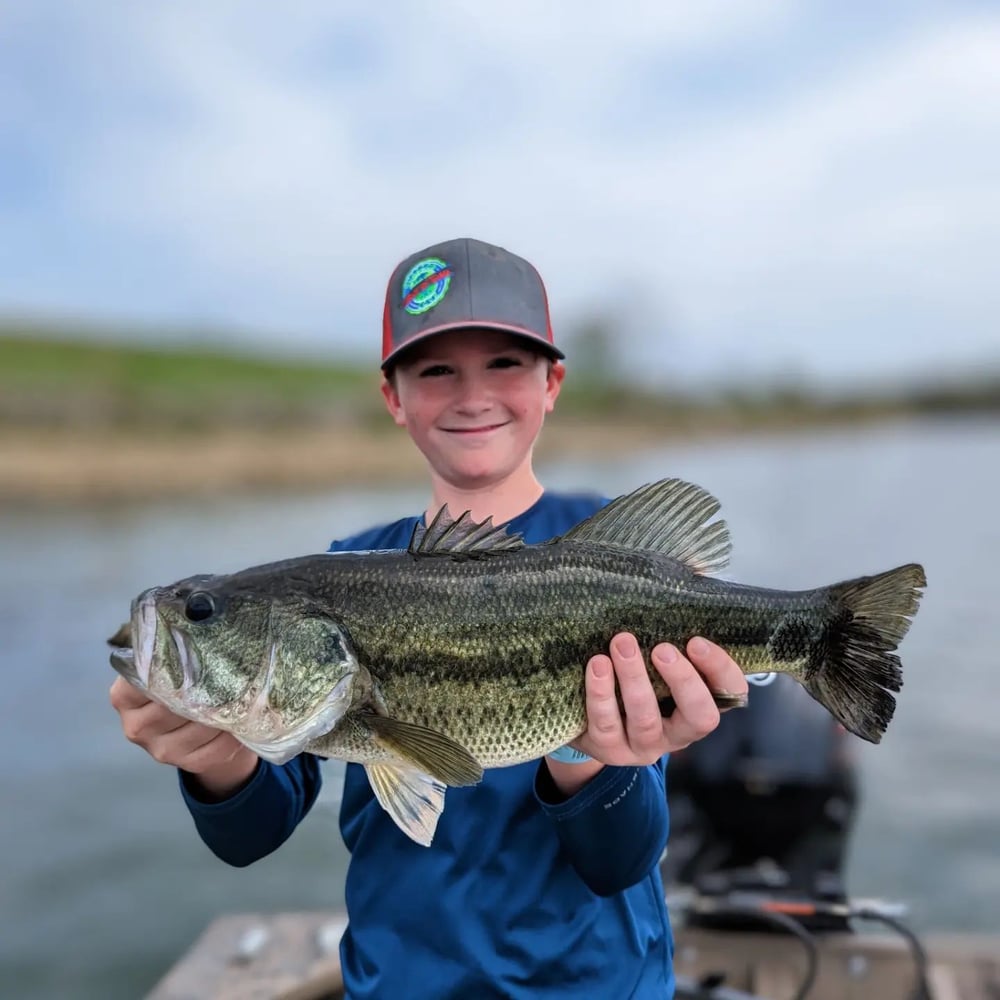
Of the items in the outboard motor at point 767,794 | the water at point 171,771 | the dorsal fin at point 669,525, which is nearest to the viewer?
the dorsal fin at point 669,525

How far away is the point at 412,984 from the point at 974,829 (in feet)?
23.6

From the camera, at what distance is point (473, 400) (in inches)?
105

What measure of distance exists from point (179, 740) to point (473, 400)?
47.5 inches

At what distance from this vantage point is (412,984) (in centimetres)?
229

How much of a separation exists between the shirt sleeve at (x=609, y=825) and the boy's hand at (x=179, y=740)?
798 mm

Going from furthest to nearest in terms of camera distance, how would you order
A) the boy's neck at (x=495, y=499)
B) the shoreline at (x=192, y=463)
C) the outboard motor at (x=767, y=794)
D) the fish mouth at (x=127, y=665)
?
the shoreline at (x=192, y=463) < the outboard motor at (x=767, y=794) < the boy's neck at (x=495, y=499) < the fish mouth at (x=127, y=665)

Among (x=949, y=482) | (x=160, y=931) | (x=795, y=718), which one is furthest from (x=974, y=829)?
(x=949, y=482)

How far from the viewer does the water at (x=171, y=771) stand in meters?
6.66

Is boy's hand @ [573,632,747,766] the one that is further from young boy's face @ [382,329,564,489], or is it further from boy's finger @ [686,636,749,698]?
young boy's face @ [382,329,564,489]

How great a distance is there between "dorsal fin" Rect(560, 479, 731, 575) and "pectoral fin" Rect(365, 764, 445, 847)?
70cm

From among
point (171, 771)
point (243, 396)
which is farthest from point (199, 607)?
point (243, 396)

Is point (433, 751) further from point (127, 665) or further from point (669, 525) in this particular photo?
point (669, 525)

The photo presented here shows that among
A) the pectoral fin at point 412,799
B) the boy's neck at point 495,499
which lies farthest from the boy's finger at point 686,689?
the boy's neck at point 495,499

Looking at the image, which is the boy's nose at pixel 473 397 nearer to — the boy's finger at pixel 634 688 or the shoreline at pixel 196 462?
the boy's finger at pixel 634 688
